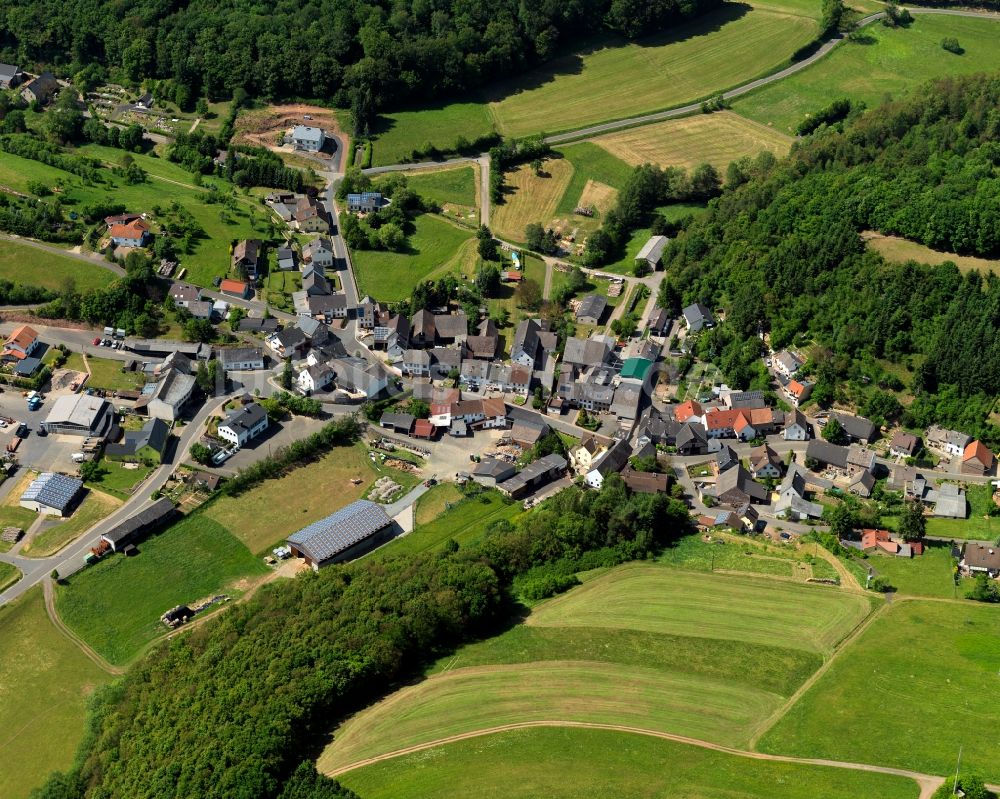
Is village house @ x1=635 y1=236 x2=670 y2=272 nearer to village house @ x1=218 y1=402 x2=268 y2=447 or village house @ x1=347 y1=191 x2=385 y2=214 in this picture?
village house @ x1=347 y1=191 x2=385 y2=214

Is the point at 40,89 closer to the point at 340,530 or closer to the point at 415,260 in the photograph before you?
the point at 415,260

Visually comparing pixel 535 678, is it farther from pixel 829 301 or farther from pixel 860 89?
pixel 860 89

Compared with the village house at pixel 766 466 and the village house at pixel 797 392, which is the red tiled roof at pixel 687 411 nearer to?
the village house at pixel 766 466

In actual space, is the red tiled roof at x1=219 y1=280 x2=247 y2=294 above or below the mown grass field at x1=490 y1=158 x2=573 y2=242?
below

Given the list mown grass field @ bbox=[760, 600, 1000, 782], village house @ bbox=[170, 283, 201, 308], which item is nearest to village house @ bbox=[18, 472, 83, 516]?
village house @ bbox=[170, 283, 201, 308]

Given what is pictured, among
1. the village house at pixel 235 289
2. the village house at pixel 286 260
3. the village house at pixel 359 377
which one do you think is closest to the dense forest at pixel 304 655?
the village house at pixel 359 377

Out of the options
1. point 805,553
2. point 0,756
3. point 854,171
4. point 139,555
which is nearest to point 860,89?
point 854,171

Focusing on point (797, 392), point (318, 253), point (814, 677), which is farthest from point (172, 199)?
point (814, 677)
